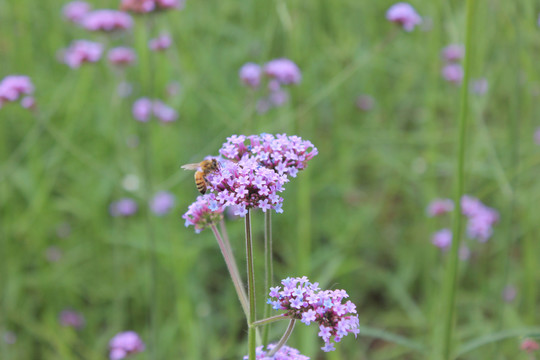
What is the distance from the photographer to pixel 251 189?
1.03 metres

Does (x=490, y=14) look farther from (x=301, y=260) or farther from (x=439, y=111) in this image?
(x=301, y=260)

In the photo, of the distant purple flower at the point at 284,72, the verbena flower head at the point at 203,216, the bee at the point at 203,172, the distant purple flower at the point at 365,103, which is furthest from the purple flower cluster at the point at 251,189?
the distant purple flower at the point at 365,103

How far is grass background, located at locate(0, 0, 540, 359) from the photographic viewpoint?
2.63 m

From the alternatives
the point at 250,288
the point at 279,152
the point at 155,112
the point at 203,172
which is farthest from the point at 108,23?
the point at 250,288

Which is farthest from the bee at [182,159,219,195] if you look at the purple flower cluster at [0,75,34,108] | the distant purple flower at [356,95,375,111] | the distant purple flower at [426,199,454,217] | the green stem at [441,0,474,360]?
the distant purple flower at [356,95,375,111]

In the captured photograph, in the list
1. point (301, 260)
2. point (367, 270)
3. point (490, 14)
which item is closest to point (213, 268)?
point (367, 270)

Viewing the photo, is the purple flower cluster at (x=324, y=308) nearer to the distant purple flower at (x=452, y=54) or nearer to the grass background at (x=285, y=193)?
the grass background at (x=285, y=193)

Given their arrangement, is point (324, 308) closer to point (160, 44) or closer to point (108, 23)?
point (160, 44)

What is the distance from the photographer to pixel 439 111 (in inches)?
186

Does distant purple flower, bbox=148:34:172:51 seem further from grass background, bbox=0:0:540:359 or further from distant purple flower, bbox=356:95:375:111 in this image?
distant purple flower, bbox=356:95:375:111

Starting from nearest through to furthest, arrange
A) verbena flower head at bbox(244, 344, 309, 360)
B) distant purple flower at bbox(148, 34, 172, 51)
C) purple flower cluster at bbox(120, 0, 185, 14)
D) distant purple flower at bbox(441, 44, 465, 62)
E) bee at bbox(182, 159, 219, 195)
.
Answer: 1. verbena flower head at bbox(244, 344, 309, 360)
2. bee at bbox(182, 159, 219, 195)
3. purple flower cluster at bbox(120, 0, 185, 14)
4. distant purple flower at bbox(148, 34, 172, 51)
5. distant purple flower at bbox(441, 44, 465, 62)

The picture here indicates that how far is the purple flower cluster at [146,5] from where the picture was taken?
7.79 ft

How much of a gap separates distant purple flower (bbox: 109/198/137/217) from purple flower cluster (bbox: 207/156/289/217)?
2.21m

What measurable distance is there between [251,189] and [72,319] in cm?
230
